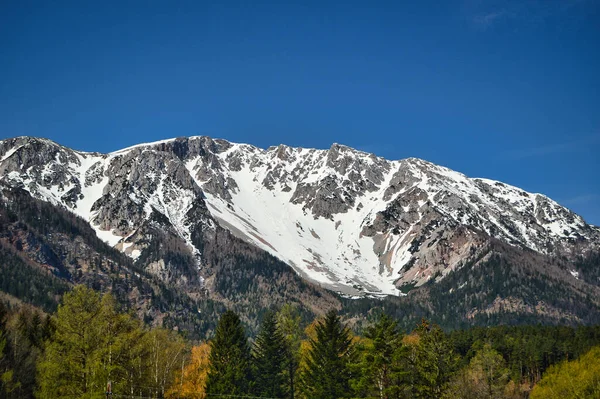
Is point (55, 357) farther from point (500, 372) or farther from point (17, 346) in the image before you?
point (500, 372)

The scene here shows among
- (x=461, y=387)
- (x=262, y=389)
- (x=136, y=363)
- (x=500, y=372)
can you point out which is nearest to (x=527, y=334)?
(x=500, y=372)

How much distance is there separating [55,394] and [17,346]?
21.2 m

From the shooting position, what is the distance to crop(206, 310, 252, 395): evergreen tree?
83188 millimetres

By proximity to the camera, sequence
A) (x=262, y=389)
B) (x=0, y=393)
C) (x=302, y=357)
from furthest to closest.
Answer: (x=302, y=357), (x=262, y=389), (x=0, y=393)

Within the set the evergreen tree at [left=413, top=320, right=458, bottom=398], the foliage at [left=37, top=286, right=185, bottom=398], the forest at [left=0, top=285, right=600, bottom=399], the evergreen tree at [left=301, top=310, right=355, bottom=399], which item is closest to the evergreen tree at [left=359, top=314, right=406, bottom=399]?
the forest at [left=0, top=285, right=600, bottom=399]

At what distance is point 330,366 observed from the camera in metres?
81.9

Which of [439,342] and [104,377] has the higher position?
[439,342]

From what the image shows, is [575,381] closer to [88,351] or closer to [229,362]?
[229,362]

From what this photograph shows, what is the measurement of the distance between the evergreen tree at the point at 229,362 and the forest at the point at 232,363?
0.13 m

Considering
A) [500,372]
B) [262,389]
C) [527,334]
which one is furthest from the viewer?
[527,334]

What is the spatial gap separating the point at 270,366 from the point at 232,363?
792 centimetres

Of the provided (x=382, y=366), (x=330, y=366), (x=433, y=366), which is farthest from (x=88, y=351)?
(x=433, y=366)

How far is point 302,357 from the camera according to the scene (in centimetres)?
10138

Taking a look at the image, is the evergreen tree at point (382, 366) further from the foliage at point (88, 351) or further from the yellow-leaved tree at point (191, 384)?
the foliage at point (88, 351)
